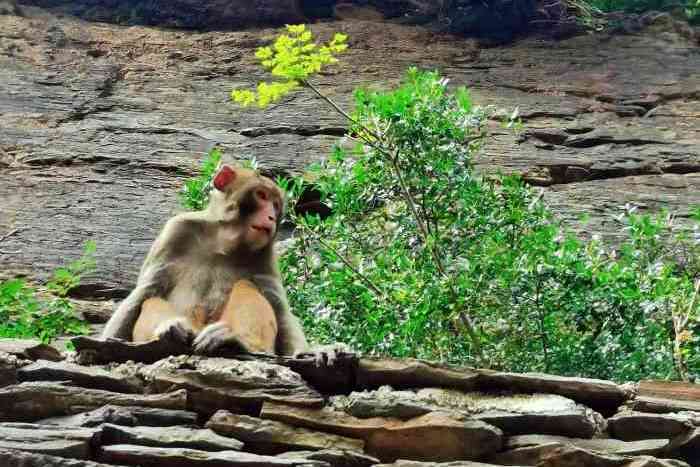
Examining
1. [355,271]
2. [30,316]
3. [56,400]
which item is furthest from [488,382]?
[30,316]

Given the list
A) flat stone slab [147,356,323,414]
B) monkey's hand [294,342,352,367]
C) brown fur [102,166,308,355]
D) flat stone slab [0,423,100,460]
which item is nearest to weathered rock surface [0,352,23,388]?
flat stone slab [0,423,100,460]

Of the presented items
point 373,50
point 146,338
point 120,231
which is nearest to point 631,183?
point 373,50

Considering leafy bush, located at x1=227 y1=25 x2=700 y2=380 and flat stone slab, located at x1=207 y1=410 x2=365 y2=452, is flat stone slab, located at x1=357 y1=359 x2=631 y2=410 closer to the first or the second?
flat stone slab, located at x1=207 y1=410 x2=365 y2=452

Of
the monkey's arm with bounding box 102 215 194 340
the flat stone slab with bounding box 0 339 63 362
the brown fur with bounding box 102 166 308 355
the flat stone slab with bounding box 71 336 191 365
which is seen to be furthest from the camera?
the monkey's arm with bounding box 102 215 194 340

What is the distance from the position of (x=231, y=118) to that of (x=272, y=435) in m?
12.2

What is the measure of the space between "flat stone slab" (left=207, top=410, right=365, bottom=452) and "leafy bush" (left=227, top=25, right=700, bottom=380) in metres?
3.67

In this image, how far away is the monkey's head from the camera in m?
7.34

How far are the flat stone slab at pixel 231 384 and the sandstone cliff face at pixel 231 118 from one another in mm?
8260

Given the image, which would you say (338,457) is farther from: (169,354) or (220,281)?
(220,281)

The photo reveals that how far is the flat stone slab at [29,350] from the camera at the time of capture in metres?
6.03

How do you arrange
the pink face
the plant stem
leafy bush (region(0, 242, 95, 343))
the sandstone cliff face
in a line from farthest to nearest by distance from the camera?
the sandstone cliff face, leafy bush (region(0, 242, 95, 343)), the plant stem, the pink face

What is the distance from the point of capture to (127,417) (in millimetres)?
5488

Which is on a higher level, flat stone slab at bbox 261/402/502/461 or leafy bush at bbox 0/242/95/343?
flat stone slab at bbox 261/402/502/461

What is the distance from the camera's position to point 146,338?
6.62 metres
